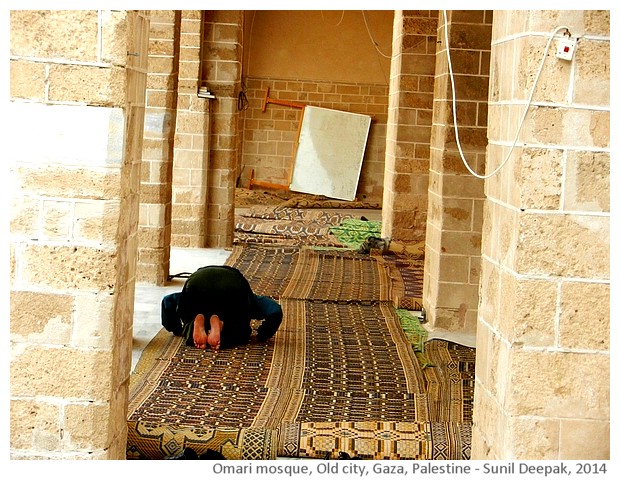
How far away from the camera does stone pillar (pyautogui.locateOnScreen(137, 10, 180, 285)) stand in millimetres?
10008

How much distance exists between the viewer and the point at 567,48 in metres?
3.91

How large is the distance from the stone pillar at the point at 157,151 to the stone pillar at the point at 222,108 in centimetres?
196

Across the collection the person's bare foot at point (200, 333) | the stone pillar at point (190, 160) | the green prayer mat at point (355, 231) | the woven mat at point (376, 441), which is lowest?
the woven mat at point (376, 441)

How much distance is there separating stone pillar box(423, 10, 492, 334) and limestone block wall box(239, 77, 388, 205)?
983cm

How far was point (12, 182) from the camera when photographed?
4.15 m

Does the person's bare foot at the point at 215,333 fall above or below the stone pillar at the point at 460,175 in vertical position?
below

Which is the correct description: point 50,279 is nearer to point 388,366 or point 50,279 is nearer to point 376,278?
point 388,366

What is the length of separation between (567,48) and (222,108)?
867cm

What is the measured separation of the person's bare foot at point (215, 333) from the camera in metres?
7.54

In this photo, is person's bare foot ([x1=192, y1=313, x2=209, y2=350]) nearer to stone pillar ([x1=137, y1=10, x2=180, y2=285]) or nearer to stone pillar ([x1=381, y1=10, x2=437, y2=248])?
stone pillar ([x1=137, y1=10, x2=180, y2=285])

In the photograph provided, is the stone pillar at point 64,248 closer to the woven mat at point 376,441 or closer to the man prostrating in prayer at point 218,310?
the woven mat at point 376,441

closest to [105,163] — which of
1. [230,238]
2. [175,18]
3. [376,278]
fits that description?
[175,18]

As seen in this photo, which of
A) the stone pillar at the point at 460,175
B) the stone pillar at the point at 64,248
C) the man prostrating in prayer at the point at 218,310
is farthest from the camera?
the stone pillar at the point at 460,175

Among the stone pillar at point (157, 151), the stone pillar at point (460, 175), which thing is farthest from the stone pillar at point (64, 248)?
the stone pillar at point (157, 151)
